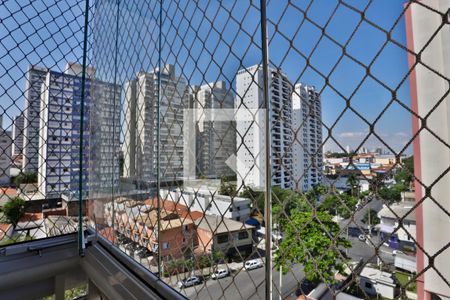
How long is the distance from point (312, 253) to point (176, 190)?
386 millimetres

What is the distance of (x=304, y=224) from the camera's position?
387 millimetres

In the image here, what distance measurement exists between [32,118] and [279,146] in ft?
5.04

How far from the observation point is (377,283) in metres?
0.32

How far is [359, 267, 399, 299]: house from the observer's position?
0.96 feet

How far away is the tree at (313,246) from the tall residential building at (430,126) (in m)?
0.10

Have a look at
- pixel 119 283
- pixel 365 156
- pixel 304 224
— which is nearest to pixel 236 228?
pixel 304 224

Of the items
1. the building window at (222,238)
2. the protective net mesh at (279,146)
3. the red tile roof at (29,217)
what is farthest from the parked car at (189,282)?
the red tile roof at (29,217)

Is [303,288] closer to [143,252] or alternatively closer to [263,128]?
[263,128]

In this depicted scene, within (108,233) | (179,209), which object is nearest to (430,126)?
(179,209)

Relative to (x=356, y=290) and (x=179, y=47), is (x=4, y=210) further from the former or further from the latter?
(x=356, y=290)

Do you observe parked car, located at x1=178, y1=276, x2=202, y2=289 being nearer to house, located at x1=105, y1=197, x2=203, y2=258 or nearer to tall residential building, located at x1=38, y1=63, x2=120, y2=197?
house, located at x1=105, y1=197, x2=203, y2=258

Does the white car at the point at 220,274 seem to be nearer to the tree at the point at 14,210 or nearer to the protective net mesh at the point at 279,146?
the protective net mesh at the point at 279,146

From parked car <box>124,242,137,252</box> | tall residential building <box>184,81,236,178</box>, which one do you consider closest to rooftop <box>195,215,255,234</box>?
tall residential building <box>184,81,236,178</box>

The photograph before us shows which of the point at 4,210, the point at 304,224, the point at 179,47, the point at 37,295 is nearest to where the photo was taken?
the point at 304,224
